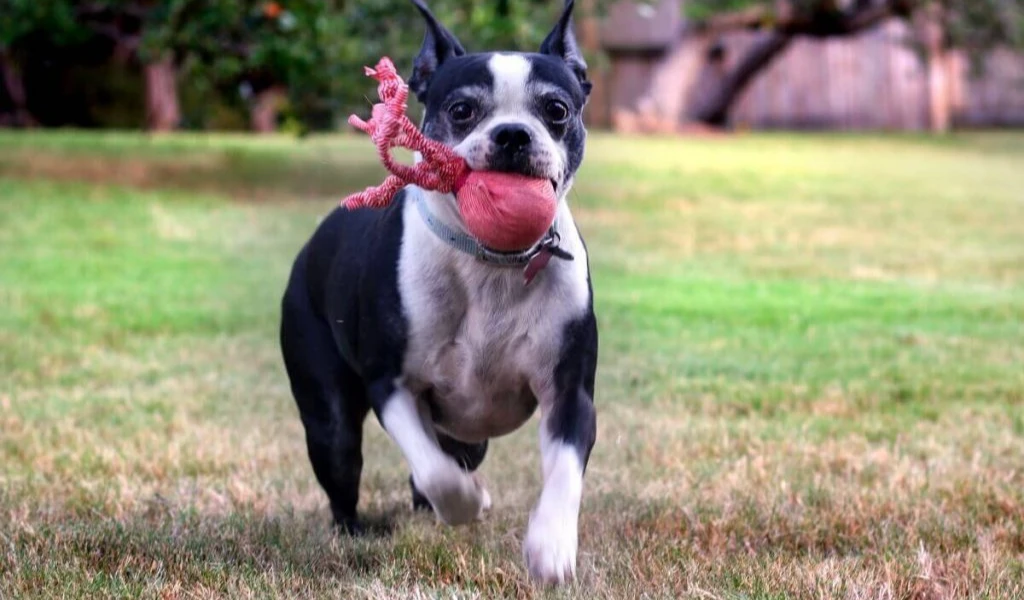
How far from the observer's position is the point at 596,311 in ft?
31.8

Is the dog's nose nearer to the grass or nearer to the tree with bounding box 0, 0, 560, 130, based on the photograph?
the grass

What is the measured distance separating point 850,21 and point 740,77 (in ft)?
10.6

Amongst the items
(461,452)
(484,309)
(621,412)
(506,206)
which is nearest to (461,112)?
(506,206)

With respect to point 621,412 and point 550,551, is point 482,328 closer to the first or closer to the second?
point 550,551

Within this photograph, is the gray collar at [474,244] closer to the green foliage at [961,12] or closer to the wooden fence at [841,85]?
the green foliage at [961,12]

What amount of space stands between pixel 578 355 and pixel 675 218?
10891mm

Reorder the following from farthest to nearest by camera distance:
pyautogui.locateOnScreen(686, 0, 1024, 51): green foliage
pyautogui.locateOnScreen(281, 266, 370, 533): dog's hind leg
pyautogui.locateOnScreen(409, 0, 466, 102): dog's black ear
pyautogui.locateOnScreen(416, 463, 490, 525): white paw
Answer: pyautogui.locateOnScreen(686, 0, 1024, 51): green foliage → pyautogui.locateOnScreen(281, 266, 370, 533): dog's hind leg → pyautogui.locateOnScreen(409, 0, 466, 102): dog's black ear → pyautogui.locateOnScreen(416, 463, 490, 525): white paw

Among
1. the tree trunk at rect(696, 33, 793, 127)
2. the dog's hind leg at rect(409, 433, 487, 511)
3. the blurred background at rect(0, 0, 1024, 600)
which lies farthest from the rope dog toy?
the tree trunk at rect(696, 33, 793, 127)

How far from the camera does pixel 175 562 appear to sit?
4008 mm

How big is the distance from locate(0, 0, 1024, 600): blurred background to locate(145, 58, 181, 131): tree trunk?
8 centimetres

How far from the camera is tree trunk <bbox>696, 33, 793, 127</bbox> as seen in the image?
1016 inches

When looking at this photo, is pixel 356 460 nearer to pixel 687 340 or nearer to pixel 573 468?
pixel 573 468

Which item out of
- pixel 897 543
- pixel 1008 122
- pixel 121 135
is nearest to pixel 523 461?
pixel 897 543

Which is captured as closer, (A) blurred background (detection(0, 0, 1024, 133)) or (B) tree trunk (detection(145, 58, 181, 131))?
(A) blurred background (detection(0, 0, 1024, 133))
